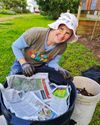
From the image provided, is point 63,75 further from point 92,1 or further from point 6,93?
point 92,1

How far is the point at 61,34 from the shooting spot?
2.21m

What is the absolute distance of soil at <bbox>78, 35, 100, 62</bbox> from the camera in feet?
19.5

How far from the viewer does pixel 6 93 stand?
2.02 m

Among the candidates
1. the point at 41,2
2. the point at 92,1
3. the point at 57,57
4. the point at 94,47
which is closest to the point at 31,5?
the point at 41,2

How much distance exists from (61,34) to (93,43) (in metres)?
5.02

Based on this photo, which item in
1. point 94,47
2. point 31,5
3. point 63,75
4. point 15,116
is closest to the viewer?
point 15,116

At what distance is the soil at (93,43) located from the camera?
234 inches

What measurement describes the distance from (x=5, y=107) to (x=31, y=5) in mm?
32245

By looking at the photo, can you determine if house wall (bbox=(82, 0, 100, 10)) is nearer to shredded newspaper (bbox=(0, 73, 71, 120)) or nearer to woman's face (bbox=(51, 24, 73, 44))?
woman's face (bbox=(51, 24, 73, 44))

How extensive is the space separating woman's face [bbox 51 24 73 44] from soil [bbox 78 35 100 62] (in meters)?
3.21

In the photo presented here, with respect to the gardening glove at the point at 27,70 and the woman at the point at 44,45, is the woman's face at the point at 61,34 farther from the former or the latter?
the gardening glove at the point at 27,70

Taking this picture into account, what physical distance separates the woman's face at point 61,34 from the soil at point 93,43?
3.21 m

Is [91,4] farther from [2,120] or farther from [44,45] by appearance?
[2,120]

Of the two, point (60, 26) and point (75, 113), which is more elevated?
point (60, 26)
